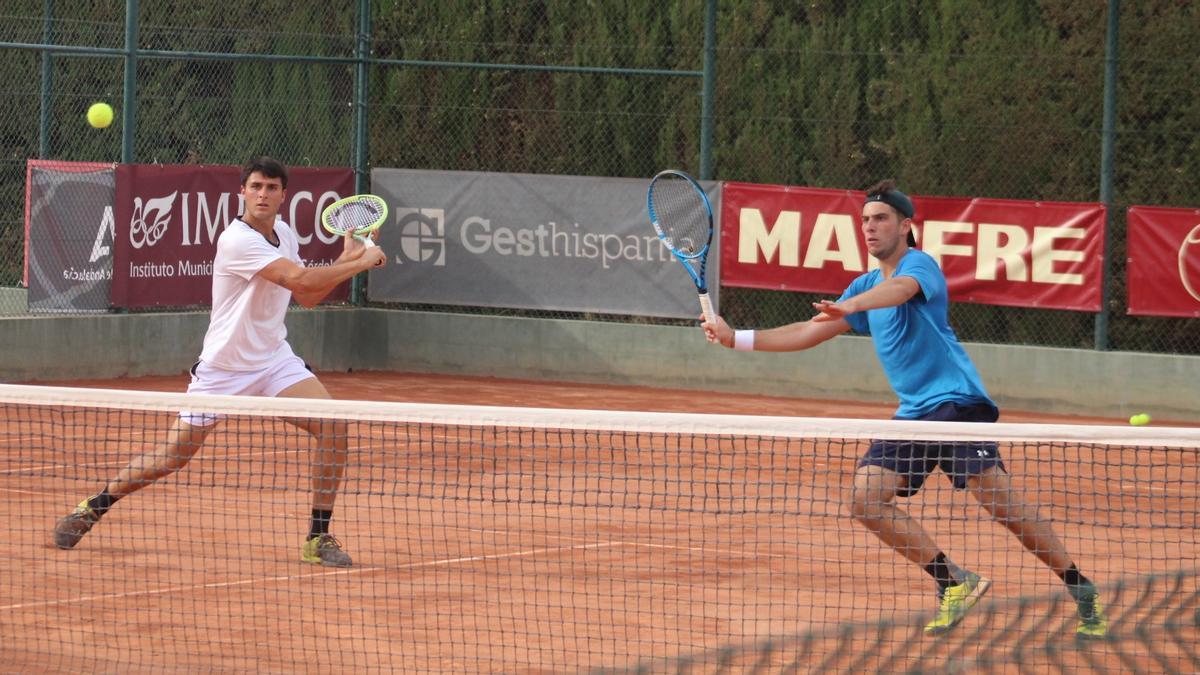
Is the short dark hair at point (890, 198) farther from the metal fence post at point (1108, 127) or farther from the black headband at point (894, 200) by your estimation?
the metal fence post at point (1108, 127)

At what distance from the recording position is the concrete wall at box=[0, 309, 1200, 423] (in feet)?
42.2

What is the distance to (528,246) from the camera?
47.9ft

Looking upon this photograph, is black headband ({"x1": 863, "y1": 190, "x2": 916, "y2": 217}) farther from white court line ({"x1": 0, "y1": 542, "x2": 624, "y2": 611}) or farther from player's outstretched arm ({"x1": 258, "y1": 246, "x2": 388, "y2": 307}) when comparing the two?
white court line ({"x1": 0, "y1": 542, "x2": 624, "y2": 611})

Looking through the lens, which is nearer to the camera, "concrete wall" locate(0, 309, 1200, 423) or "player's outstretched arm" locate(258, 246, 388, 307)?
"player's outstretched arm" locate(258, 246, 388, 307)

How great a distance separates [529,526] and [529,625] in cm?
193

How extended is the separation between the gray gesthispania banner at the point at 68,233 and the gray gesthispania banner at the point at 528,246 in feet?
8.32

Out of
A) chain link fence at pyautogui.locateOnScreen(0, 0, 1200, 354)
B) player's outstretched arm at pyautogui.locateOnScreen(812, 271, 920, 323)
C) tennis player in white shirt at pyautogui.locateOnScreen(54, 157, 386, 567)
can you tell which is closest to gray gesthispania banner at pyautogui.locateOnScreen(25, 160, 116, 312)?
chain link fence at pyautogui.locateOnScreen(0, 0, 1200, 354)

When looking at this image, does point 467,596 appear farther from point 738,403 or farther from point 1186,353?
point 1186,353

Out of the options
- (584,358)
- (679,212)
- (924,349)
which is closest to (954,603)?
(924,349)

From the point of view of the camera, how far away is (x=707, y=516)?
8461 millimetres

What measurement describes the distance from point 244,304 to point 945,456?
279 cm

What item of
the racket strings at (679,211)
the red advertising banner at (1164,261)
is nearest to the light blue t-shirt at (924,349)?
the red advertising banner at (1164,261)

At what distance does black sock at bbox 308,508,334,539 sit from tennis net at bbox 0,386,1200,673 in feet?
0.43

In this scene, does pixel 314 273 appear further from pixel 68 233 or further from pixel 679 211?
pixel 679 211
